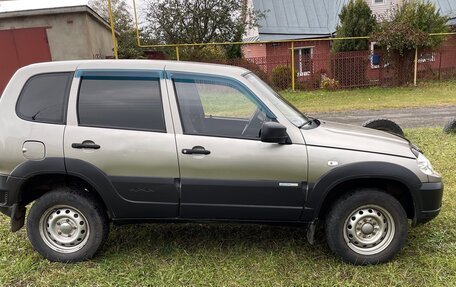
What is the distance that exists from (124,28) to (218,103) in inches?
1083

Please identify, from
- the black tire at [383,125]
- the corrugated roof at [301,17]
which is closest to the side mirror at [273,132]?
the black tire at [383,125]

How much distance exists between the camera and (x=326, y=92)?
17.3 meters

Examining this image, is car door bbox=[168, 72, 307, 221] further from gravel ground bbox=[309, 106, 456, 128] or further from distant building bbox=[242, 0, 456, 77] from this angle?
distant building bbox=[242, 0, 456, 77]

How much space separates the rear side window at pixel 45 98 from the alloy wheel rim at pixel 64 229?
819mm

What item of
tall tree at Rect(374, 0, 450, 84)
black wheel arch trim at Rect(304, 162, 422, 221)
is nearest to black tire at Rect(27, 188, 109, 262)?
black wheel arch trim at Rect(304, 162, 422, 221)

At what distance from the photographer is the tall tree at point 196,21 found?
71.9ft

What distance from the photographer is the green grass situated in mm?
3443

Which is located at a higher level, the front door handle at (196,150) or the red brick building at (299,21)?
the red brick building at (299,21)

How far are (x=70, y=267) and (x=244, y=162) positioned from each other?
182 cm

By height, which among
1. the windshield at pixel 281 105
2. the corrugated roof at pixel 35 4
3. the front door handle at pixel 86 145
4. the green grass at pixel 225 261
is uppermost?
the corrugated roof at pixel 35 4

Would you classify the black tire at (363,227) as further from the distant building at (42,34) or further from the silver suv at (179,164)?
the distant building at (42,34)

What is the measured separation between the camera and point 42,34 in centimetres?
1392

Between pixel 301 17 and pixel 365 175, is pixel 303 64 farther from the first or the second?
pixel 365 175

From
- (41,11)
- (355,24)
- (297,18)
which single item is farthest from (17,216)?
(297,18)
